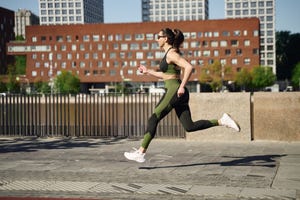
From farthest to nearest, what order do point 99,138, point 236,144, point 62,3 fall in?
point 62,3 → point 99,138 → point 236,144

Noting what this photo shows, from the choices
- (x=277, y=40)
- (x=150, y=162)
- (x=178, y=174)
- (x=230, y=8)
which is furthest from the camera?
(x=230, y=8)

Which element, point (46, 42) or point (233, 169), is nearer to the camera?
point (233, 169)

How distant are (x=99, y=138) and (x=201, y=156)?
4.34 m

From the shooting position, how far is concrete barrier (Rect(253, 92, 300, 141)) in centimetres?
1065

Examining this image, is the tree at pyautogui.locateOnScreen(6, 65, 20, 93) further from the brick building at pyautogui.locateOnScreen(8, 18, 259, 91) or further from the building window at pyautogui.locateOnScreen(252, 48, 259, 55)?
the building window at pyautogui.locateOnScreen(252, 48, 259, 55)

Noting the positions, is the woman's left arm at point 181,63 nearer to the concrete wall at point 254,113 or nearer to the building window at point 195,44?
the concrete wall at point 254,113

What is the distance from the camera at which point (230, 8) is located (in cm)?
16800

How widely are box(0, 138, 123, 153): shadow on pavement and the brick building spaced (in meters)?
80.9

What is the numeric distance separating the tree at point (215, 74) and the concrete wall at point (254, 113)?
73182 mm

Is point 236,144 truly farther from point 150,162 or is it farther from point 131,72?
point 131,72

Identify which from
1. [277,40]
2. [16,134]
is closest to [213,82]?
[277,40]

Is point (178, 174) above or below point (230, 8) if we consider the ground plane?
below

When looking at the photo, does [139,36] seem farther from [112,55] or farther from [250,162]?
[250,162]

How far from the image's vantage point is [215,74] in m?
86.2
